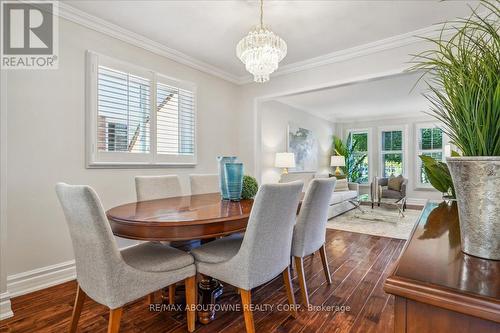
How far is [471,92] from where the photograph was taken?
0.57m

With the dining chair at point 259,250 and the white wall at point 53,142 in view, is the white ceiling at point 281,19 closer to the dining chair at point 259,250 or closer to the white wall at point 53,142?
the white wall at point 53,142

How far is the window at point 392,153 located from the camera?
7.29 meters

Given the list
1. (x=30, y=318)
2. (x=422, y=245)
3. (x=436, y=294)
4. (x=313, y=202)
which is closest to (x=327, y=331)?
(x=313, y=202)

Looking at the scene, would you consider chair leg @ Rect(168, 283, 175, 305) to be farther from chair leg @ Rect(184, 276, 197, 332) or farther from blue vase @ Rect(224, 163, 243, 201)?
blue vase @ Rect(224, 163, 243, 201)

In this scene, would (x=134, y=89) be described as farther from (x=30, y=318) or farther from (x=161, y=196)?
(x=30, y=318)

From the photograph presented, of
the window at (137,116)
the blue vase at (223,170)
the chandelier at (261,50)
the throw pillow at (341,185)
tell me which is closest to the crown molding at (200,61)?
the window at (137,116)

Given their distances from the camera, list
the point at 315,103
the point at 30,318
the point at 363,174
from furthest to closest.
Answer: the point at 363,174
the point at 315,103
the point at 30,318

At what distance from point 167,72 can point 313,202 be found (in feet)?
8.66

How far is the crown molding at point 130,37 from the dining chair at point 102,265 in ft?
6.66

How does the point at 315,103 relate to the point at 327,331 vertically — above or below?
above

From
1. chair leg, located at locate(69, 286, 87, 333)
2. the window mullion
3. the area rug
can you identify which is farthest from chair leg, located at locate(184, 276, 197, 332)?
the area rug

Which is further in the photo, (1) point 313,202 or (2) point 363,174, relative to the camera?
(2) point 363,174

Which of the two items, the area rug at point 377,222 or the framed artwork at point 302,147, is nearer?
the area rug at point 377,222

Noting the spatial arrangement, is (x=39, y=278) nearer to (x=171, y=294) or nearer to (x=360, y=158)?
(x=171, y=294)
